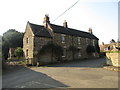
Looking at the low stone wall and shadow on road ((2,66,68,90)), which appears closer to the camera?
shadow on road ((2,66,68,90))

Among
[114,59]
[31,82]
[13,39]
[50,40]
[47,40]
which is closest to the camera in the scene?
[31,82]

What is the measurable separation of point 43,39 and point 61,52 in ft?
17.0

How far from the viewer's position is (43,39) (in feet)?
75.0

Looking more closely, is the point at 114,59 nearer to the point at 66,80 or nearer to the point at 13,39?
the point at 66,80

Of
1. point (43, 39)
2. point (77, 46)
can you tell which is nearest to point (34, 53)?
point (43, 39)

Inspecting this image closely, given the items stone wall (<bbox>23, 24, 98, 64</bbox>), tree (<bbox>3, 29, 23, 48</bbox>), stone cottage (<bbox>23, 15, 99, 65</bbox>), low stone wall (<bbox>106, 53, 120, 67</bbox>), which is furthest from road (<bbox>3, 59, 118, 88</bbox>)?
tree (<bbox>3, 29, 23, 48</bbox>)

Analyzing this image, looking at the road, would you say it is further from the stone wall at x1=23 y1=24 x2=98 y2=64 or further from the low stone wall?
the stone wall at x1=23 y1=24 x2=98 y2=64

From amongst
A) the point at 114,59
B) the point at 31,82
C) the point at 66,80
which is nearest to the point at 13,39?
the point at 31,82

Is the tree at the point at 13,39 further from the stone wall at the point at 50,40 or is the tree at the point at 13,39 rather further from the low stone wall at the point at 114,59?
the low stone wall at the point at 114,59

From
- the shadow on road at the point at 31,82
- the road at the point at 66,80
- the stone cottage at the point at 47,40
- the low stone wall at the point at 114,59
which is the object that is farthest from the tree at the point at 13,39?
the low stone wall at the point at 114,59

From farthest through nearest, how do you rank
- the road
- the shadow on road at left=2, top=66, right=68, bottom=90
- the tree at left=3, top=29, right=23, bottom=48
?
the tree at left=3, top=29, right=23, bottom=48 → the shadow on road at left=2, top=66, right=68, bottom=90 → the road

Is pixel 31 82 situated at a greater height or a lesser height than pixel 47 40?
lesser

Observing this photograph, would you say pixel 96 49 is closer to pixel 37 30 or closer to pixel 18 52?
pixel 37 30

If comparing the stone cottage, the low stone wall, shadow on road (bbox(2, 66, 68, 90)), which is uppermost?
the stone cottage
